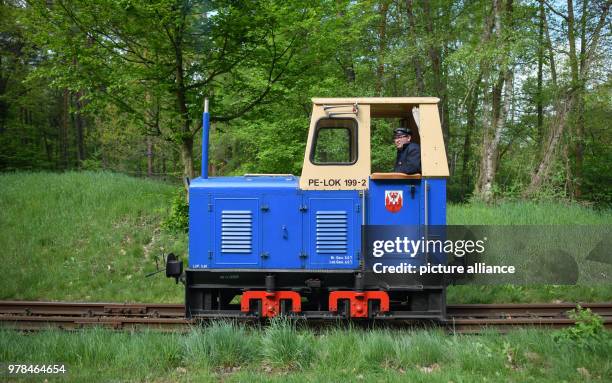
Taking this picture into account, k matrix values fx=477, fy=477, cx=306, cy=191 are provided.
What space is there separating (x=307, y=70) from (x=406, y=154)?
5575 millimetres

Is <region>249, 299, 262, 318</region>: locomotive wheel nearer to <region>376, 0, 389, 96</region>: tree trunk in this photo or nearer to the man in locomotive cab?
the man in locomotive cab

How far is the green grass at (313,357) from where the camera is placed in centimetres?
461

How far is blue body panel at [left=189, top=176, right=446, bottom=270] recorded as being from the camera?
620 centimetres

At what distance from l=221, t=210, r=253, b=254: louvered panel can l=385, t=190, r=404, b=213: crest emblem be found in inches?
71.7

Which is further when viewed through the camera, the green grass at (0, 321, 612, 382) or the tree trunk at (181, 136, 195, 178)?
the tree trunk at (181, 136, 195, 178)

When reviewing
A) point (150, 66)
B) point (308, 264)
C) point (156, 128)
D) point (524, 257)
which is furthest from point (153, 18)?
point (524, 257)

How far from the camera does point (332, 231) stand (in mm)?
6301

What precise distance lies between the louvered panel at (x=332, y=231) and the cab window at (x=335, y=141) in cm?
69

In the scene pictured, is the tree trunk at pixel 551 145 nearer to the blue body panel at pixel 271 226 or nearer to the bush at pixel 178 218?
Answer: the blue body panel at pixel 271 226

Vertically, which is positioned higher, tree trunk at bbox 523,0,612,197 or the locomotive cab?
tree trunk at bbox 523,0,612,197

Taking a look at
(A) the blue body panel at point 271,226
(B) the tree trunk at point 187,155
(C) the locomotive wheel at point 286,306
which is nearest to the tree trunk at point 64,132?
(B) the tree trunk at point 187,155

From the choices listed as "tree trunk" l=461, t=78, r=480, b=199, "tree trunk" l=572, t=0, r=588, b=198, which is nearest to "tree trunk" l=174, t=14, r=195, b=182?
"tree trunk" l=572, t=0, r=588, b=198

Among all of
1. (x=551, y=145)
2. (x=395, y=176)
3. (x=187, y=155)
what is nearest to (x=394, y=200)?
(x=395, y=176)

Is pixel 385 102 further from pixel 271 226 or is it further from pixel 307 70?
pixel 307 70
